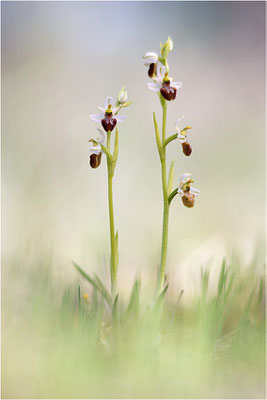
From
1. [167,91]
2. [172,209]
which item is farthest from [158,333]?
[172,209]

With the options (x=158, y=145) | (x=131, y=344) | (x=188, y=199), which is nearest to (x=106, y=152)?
(x=158, y=145)

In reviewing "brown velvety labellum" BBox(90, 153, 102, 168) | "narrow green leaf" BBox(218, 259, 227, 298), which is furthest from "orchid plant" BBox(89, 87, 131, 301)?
"narrow green leaf" BBox(218, 259, 227, 298)

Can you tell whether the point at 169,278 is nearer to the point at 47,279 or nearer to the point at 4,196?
the point at 47,279

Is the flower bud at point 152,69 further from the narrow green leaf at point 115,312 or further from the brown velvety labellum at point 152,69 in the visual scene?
the narrow green leaf at point 115,312

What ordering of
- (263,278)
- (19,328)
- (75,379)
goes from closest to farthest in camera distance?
(75,379) < (19,328) < (263,278)

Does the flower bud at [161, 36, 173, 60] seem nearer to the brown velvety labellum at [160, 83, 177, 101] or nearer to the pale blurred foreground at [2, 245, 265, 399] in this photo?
the brown velvety labellum at [160, 83, 177, 101]

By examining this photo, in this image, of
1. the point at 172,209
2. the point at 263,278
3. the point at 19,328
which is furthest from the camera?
the point at 172,209
